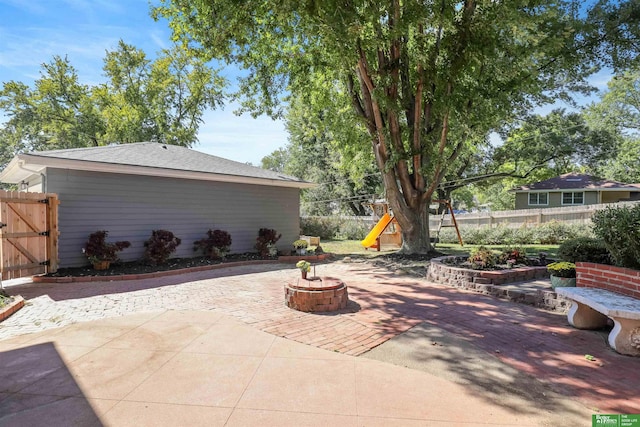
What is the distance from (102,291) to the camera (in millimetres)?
6340

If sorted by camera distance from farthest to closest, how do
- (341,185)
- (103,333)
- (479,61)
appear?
(341,185) < (479,61) < (103,333)

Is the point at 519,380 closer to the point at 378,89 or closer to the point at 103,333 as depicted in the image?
the point at 103,333

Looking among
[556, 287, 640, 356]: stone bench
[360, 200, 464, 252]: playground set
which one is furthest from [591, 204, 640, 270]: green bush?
[360, 200, 464, 252]: playground set

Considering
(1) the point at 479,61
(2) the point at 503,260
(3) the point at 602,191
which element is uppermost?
(1) the point at 479,61

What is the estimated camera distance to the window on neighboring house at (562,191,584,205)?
22242mm

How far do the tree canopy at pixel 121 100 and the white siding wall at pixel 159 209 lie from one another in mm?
11860

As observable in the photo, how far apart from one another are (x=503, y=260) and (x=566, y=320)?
282cm

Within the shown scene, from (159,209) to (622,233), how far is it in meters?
9.87

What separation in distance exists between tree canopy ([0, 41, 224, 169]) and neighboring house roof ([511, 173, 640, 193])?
22150mm

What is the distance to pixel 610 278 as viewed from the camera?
443 centimetres

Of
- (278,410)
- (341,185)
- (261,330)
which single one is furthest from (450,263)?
(341,185)

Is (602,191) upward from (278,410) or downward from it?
upward

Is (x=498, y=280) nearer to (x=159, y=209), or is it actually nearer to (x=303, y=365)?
(x=303, y=365)

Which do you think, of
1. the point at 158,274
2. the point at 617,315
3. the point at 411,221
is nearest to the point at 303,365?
the point at 617,315
